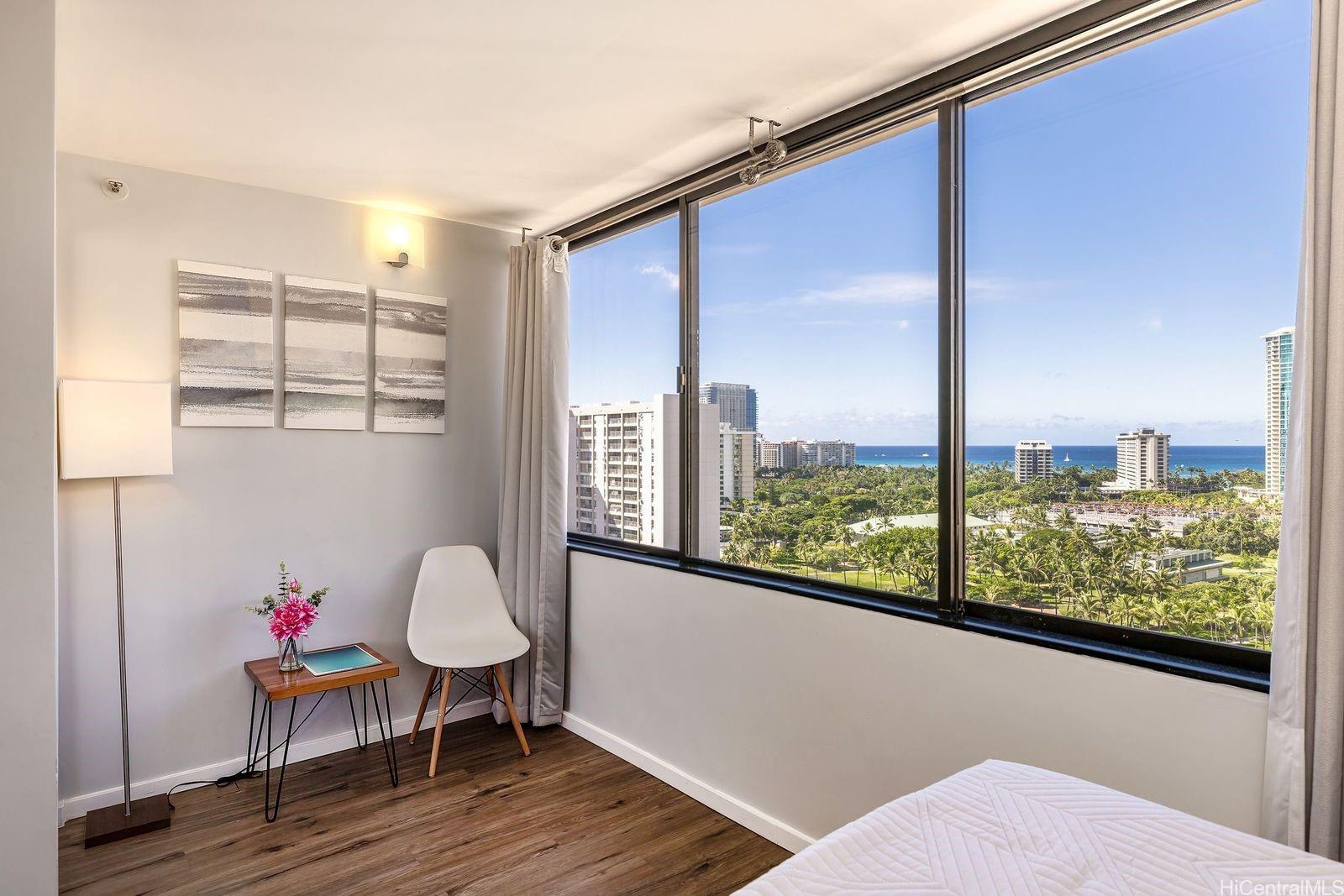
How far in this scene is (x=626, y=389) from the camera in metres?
3.71

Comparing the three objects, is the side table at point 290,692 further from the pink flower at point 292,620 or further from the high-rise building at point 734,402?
the high-rise building at point 734,402

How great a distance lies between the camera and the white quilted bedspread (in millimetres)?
1201

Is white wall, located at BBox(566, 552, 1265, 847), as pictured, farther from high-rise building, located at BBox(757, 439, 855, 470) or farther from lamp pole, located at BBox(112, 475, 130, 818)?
lamp pole, located at BBox(112, 475, 130, 818)

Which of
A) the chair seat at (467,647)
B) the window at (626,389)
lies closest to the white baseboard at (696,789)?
the chair seat at (467,647)

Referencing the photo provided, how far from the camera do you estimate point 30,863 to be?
199 centimetres

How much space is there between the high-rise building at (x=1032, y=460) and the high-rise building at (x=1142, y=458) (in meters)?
0.17

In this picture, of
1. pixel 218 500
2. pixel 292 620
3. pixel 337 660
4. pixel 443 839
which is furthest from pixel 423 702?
pixel 218 500


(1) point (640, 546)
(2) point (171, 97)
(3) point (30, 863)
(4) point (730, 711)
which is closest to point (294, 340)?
(2) point (171, 97)

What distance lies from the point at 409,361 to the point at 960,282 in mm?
2722

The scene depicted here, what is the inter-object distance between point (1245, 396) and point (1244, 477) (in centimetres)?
19

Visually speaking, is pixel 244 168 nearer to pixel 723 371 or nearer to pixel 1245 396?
pixel 723 371

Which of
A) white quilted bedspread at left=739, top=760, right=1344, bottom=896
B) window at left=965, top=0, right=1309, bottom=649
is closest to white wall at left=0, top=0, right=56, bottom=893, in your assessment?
white quilted bedspread at left=739, top=760, right=1344, bottom=896

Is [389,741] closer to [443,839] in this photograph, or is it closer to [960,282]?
[443,839]

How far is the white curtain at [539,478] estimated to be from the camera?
12.5 feet
